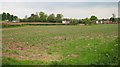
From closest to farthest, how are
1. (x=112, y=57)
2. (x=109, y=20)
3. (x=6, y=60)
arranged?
1. (x=6, y=60)
2. (x=112, y=57)
3. (x=109, y=20)

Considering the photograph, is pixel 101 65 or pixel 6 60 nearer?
pixel 101 65

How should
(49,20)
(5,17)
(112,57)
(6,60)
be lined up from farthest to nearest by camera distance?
(49,20), (5,17), (112,57), (6,60)

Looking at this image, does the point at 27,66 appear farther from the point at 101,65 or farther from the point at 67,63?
the point at 101,65

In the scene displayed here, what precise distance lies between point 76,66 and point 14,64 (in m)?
2.34

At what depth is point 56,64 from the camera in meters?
9.56

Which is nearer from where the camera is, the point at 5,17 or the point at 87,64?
the point at 87,64

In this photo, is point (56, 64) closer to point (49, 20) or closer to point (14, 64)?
point (14, 64)

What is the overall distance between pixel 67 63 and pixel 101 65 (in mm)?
1358

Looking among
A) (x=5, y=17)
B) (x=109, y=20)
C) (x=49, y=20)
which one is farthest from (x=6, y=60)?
(x=109, y=20)

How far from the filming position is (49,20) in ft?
386

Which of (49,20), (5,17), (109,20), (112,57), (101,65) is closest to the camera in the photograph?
(101,65)

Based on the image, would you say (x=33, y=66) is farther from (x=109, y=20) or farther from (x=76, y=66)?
(x=109, y=20)

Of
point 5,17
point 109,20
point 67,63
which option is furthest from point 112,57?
point 109,20

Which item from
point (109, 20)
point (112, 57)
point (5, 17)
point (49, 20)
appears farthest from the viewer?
point (109, 20)
